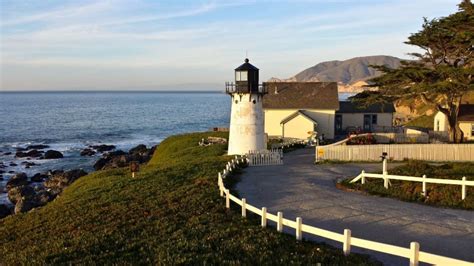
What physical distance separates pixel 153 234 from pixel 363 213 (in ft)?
23.6

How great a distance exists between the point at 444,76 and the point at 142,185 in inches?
856

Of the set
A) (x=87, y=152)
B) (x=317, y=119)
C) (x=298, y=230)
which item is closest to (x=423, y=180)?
(x=298, y=230)

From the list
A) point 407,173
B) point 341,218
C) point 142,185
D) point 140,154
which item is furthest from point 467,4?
point 140,154

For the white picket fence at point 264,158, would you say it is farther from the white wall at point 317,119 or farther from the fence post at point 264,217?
the white wall at point 317,119

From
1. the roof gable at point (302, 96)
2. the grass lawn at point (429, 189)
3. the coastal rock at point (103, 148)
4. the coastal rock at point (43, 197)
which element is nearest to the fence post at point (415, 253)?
the grass lawn at point (429, 189)

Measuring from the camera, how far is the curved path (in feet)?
40.1

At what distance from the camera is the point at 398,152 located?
28484mm

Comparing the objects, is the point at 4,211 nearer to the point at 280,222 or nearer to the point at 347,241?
the point at 280,222

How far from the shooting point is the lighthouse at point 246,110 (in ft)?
105

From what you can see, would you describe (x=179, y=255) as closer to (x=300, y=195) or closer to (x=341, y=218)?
(x=341, y=218)

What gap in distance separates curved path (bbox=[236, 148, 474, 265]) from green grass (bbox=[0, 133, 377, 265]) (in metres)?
1.78

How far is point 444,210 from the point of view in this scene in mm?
15977

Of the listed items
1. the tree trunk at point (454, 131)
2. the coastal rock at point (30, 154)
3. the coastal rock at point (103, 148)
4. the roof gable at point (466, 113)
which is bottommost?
the coastal rock at point (30, 154)

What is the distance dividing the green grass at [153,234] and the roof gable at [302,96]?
78.5 ft
